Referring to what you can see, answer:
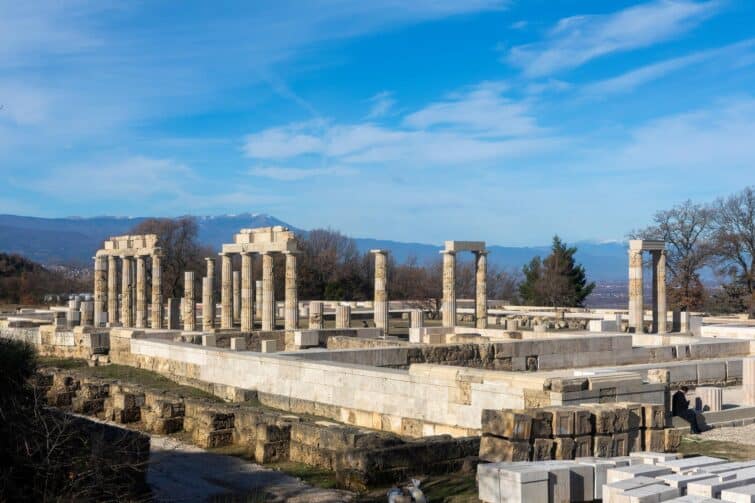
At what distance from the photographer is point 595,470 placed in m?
9.74

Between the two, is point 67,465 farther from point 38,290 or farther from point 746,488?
point 38,290

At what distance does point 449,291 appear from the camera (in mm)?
38812

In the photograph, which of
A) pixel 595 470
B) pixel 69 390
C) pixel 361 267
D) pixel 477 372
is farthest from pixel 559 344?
pixel 361 267

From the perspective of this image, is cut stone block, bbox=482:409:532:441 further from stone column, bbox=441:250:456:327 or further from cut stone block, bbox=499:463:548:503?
stone column, bbox=441:250:456:327

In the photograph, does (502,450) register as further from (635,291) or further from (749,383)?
(635,291)

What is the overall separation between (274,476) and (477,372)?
454cm

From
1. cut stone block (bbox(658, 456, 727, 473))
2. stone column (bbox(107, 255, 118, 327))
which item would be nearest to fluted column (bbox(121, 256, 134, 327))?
stone column (bbox(107, 255, 118, 327))

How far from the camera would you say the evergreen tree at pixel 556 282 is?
62219mm

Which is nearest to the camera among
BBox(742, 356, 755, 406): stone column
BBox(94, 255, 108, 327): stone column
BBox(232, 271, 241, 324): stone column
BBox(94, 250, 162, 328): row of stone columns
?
BBox(742, 356, 755, 406): stone column

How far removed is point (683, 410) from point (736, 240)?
135ft

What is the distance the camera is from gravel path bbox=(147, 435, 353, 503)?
1052cm

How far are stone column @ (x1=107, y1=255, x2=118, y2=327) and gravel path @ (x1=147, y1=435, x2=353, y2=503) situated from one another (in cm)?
3577

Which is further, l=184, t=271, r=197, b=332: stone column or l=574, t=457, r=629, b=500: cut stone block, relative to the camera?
l=184, t=271, r=197, b=332: stone column

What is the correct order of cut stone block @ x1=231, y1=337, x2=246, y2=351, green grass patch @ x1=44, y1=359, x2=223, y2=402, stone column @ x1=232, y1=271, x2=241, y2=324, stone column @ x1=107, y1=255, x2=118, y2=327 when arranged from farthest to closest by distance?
1. stone column @ x1=232, y1=271, x2=241, y2=324
2. stone column @ x1=107, y1=255, x2=118, y2=327
3. cut stone block @ x1=231, y1=337, x2=246, y2=351
4. green grass patch @ x1=44, y1=359, x2=223, y2=402
